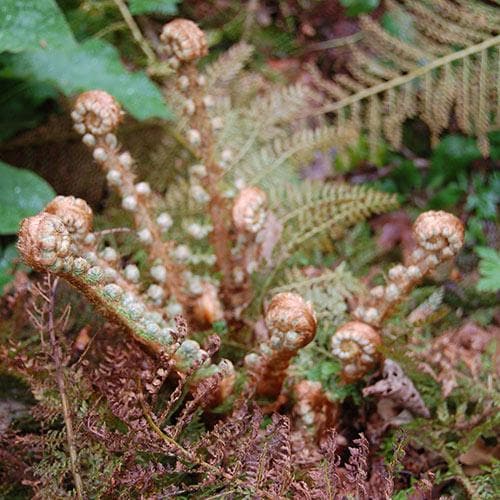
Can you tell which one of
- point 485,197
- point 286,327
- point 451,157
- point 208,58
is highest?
point 208,58

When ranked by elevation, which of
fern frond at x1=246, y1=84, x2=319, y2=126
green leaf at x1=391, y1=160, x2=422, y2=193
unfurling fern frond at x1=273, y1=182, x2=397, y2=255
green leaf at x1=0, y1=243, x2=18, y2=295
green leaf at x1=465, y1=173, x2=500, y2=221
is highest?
green leaf at x1=0, y1=243, x2=18, y2=295

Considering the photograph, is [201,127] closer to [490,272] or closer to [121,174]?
[121,174]

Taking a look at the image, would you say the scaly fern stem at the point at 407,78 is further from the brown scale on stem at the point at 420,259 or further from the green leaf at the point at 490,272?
the brown scale on stem at the point at 420,259

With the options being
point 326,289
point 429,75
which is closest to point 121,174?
point 326,289

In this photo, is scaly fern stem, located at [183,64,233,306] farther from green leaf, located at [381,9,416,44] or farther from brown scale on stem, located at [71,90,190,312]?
green leaf, located at [381,9,416,44]

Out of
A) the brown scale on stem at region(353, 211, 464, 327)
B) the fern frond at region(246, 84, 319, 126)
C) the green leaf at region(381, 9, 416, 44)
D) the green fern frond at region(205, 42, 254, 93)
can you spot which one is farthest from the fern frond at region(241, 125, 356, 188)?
the brown scale on stem at region(353, 211, 464, 327)

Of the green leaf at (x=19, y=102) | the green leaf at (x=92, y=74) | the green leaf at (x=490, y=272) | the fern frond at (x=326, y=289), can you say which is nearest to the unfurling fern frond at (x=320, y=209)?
the fern frond at (x=326, y=289)
